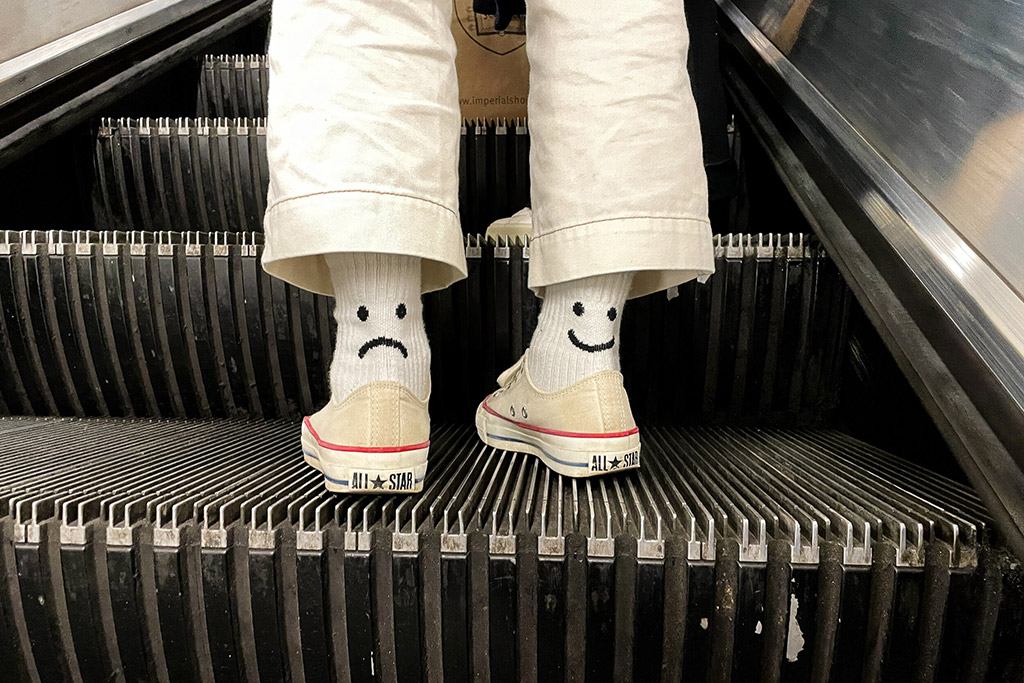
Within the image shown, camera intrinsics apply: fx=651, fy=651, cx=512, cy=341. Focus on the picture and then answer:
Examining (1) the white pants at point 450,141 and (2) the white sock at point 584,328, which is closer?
(1) the white pants at point 450,141

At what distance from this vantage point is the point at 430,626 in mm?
599

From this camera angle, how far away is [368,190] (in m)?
0.61

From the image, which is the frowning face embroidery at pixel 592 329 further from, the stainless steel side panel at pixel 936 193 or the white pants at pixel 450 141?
the stainless steel side panel at pixel 936 193

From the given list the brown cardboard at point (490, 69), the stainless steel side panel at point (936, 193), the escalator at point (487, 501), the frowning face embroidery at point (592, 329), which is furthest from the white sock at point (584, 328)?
the brown cardboard at point (490, 69)

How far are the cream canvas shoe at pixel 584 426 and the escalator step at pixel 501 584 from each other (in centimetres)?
6

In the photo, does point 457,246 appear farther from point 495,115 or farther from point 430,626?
point 495,115

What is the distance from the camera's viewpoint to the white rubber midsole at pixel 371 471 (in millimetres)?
642

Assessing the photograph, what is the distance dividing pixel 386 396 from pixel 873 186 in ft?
2.11

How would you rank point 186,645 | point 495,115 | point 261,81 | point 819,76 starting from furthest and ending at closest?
point 261,81
point 495,115
point 819,76
point 186,645

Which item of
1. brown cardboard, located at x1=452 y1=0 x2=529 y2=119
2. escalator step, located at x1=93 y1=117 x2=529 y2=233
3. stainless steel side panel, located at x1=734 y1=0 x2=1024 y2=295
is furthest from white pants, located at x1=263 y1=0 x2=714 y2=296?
brown cardboard, located at x1=452 y1=0 x2=529 y2=119

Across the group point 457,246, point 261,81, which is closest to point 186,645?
point 457,246

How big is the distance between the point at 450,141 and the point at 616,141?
0.17m

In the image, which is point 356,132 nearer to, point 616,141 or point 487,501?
point 616,141

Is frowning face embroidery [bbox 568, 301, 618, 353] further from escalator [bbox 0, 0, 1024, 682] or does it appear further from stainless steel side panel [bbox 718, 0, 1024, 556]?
stainless steel side panel [bbox 718, 0, 1024, 556]
